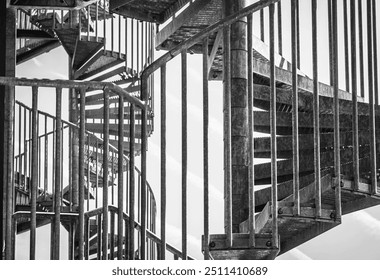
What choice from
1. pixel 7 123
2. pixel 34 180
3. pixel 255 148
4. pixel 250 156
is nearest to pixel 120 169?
pixel 34 180

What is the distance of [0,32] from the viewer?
4352 millimetres

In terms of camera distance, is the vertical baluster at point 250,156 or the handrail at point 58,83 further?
the vertical baluster at point 250,156

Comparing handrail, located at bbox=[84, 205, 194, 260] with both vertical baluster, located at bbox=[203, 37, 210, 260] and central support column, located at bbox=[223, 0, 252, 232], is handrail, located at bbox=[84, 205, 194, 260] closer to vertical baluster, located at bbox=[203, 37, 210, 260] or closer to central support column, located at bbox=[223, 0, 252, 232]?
central support column, located at bbox=[223, 0, 252, 232]

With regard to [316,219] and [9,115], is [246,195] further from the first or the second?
[9,115]

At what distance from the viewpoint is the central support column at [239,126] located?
4914mm

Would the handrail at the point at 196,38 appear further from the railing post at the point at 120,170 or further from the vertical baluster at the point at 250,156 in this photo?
the railing post at the point at 120,170

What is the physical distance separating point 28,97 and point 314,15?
6.71 meters

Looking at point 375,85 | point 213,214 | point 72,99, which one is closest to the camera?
point 375,85

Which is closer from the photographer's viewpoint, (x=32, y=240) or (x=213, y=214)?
(x=32, y=240)

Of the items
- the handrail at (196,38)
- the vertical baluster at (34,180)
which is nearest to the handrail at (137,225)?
the handrail at (196,38)

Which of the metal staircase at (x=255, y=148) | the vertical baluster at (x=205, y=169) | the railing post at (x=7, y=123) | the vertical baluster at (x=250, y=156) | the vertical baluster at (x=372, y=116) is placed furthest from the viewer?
the vertical baluster at (x=372, y=116)

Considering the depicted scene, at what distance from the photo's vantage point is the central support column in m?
4.91

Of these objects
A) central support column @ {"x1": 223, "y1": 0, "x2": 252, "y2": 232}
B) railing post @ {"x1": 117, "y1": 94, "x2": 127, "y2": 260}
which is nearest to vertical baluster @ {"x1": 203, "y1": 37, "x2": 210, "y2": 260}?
railing post @ {"x1": 117, "y1": 94, "x2": 127, "y2": 260}
